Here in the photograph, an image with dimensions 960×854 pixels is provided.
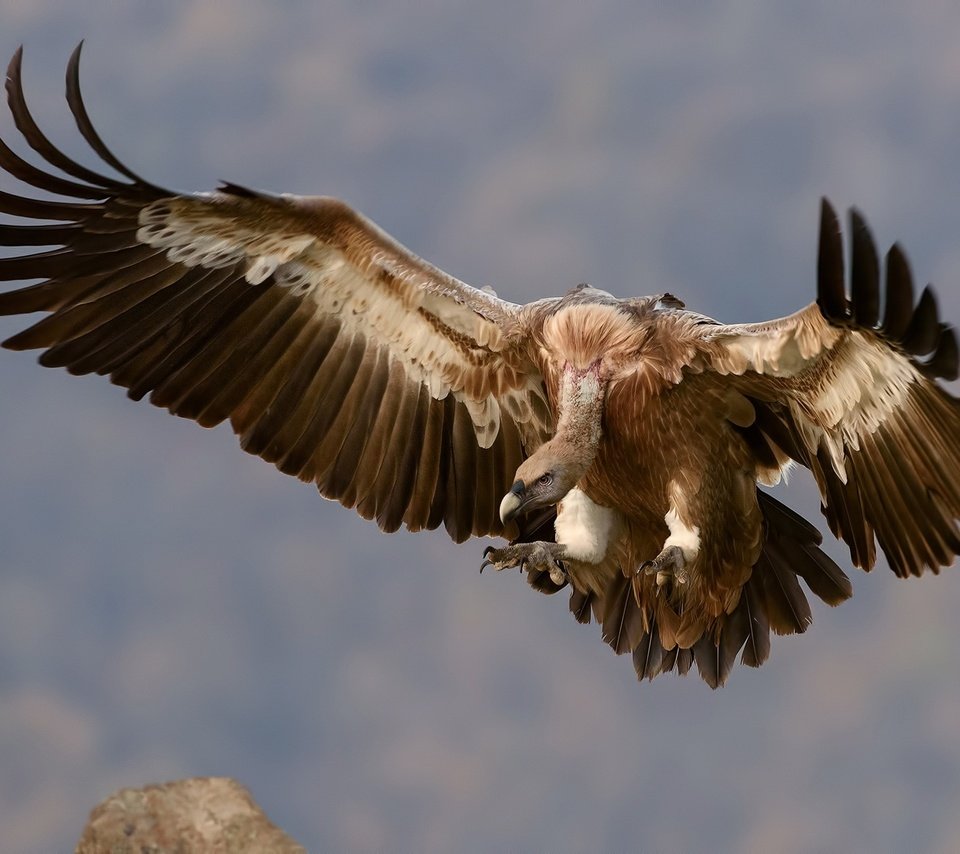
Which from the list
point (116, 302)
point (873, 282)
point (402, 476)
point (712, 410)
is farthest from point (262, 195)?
point (873, 282)

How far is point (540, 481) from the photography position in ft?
22.6

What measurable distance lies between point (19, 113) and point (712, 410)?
11.2 ft

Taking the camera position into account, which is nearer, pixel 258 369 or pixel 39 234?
pixel 39 234

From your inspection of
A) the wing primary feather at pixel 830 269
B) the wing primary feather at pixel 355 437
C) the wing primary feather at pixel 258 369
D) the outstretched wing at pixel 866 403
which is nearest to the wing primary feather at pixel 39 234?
the wing primary feather at pixel 258 369

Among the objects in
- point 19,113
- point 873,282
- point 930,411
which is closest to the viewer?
point 873,282

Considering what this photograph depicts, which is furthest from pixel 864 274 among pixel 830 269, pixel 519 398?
pixel 519 398

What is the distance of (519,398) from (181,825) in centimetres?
262

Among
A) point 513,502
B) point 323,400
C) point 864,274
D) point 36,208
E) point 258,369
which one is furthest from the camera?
point 323,400

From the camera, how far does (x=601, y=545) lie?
7.45m

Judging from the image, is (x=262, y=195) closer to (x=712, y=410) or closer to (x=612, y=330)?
(x=612, y=330)

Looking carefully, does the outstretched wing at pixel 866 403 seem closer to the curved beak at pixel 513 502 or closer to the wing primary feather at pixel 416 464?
the curved beak at pixel 513 502

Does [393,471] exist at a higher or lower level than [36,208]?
lower

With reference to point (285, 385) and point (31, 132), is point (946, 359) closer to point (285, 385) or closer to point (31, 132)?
point (285, 385)

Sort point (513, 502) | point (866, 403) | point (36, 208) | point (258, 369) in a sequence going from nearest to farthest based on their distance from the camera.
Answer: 1. point (866, 403)
2. point (513, 502)
3. point (36, 208)
4. point (258, 369)
